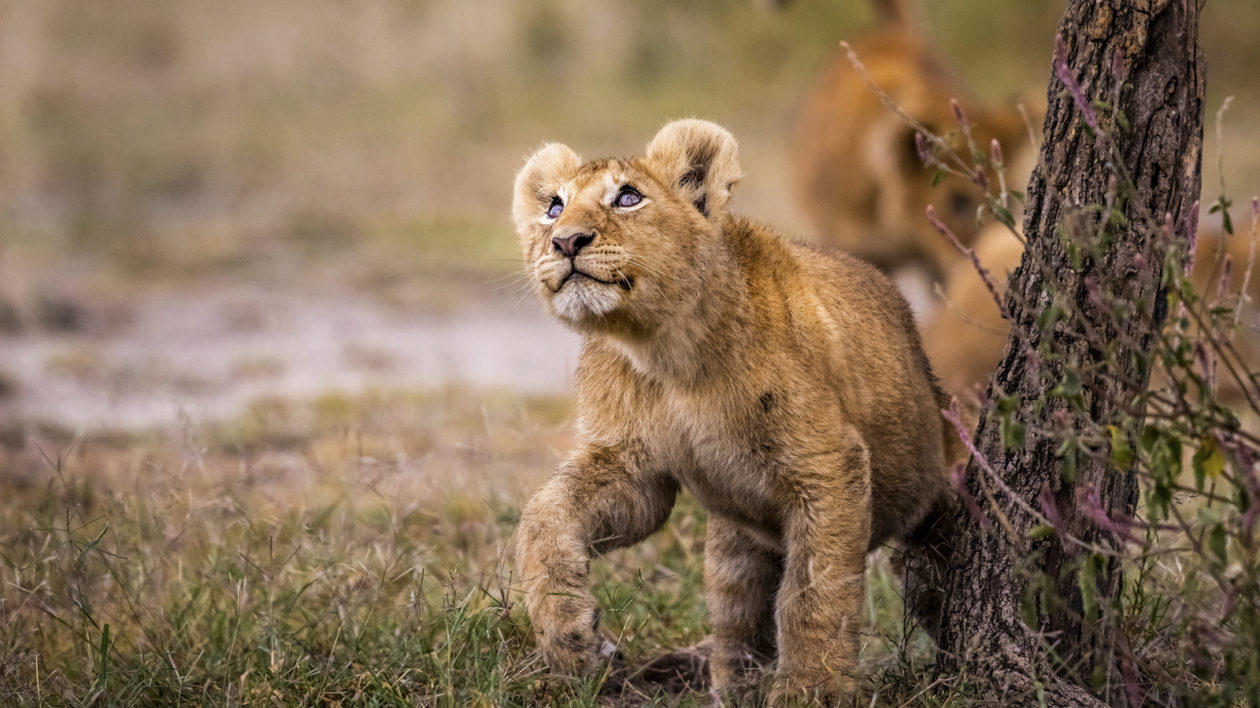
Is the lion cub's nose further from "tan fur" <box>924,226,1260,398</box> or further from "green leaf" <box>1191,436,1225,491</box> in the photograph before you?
"tan fur" <box>924,226,1260,398</box>

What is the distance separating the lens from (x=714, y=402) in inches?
131

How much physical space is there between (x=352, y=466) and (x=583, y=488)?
2142 mm

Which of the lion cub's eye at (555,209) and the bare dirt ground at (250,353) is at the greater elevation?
the lion cub's eye at (555,209)

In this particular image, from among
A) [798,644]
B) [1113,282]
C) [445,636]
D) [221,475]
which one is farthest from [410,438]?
[1113,282]

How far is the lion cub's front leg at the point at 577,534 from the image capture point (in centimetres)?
324

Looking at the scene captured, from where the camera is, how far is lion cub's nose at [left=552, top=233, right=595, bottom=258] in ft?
10.6

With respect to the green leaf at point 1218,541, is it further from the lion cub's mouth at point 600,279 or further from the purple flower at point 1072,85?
the lion cub's mouth at point 600,279

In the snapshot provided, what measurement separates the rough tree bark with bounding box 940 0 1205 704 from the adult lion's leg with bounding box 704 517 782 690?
64 cm

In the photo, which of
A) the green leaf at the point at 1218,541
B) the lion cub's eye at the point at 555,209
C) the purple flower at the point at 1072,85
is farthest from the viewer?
the lion cub's eye at the point at 555,209

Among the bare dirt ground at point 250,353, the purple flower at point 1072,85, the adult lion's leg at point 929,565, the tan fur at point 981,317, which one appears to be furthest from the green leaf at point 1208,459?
the bare dirt ground at point 250,353

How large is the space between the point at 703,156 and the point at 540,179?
440 mm

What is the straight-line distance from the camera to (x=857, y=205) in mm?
9008

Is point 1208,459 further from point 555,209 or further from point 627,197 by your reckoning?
point 555,209

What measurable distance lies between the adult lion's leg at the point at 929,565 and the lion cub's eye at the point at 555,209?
1280mm
